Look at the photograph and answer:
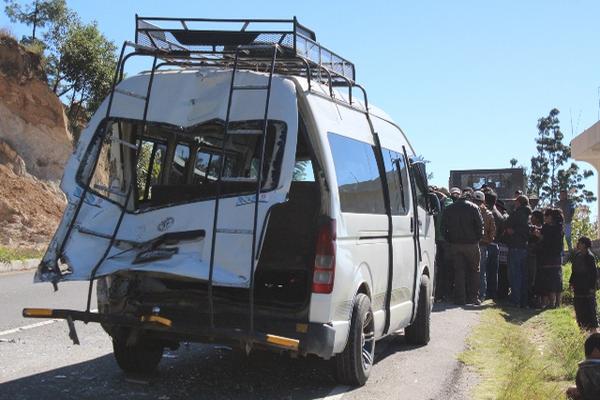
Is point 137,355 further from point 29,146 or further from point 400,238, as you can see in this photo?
point 29,146

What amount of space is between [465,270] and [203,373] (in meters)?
→ 6.90

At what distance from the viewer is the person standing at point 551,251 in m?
12.0

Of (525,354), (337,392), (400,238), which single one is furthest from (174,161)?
(525,354)

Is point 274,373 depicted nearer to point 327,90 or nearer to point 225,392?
point 225,392

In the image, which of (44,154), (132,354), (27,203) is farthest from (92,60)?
(132,354)

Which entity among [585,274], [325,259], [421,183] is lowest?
[585,274]

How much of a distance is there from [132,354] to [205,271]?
1510 millimetres

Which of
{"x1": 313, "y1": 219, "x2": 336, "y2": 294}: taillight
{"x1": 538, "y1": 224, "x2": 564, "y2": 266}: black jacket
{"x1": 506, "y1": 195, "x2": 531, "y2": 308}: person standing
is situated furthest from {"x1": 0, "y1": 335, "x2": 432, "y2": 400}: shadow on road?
{"x1": 506, "y1": 195, "x2": 531, "y2": 308}: person standing

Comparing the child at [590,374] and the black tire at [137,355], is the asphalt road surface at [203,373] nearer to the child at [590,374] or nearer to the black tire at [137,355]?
the black tire at [137,355]

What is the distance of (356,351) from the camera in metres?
6.27

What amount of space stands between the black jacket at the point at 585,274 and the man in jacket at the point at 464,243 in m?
2.48

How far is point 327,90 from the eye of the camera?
6.50m

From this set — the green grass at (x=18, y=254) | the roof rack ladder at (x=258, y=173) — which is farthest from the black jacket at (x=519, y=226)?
the green grass at (x=18, y=254)

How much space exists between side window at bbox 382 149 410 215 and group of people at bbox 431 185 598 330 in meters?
4.32
